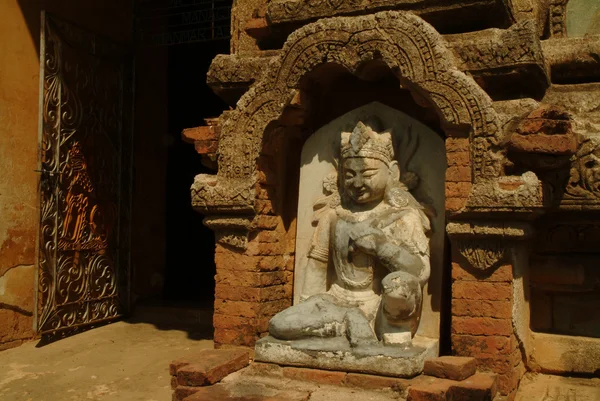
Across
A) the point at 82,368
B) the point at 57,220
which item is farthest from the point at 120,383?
the point at 57,220

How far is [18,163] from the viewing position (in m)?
7.05

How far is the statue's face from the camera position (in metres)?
5.37

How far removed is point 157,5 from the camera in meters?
9.30

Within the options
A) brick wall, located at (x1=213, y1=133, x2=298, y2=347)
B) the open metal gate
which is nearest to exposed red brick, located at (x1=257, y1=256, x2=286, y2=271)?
brick wall, located at (x1=213, y1=133, x2=298, y2=347)

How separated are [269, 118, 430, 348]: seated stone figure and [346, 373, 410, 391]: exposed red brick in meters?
0.22

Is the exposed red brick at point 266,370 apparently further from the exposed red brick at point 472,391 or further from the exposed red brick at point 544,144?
Answer: the exposed red brick at point 544,144

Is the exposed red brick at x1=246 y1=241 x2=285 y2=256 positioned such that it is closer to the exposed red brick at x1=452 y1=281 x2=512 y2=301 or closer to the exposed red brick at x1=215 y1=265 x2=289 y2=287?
the exposed red brick at x1=215 y1=265 x2=289 y2=287

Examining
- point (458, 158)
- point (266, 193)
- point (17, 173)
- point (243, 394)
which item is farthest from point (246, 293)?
point (17, 173)

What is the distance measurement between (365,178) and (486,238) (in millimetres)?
1037

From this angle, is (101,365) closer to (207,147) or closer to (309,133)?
(207,147)

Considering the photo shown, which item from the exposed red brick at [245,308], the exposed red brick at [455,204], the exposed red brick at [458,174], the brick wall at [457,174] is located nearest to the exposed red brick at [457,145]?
the brick wall at [457,174]

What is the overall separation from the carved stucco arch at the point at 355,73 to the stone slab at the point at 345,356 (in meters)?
1.19

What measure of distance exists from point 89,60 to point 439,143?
430 cm

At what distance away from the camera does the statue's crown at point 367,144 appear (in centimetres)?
539
